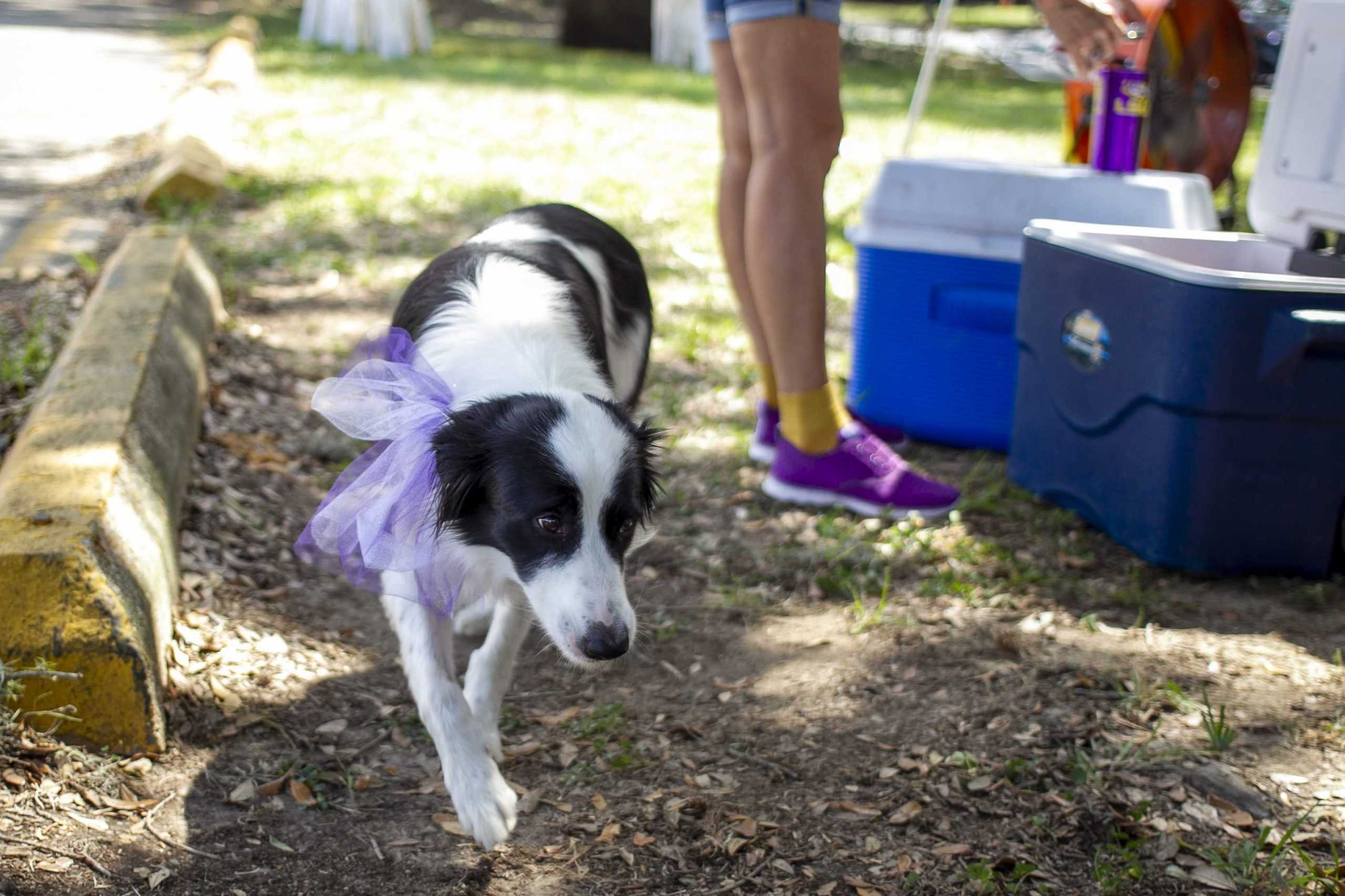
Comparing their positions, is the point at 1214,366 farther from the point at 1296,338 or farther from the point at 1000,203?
the point at 1000,203

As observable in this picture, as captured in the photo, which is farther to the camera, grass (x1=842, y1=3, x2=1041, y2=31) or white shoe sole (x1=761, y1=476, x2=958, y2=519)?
grass (x1=842, y1=3, x2=1041, y2=31)

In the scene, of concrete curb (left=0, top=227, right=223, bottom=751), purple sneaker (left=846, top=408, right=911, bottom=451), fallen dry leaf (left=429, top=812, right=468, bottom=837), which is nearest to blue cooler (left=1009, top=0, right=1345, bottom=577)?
purple sneaker (left=846, top=408, right=911, bottom=451)

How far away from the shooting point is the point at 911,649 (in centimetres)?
304

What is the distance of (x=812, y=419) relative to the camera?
372cm

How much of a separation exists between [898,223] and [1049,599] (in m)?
1.44

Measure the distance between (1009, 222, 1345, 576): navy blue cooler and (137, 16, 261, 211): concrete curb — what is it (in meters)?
4.57

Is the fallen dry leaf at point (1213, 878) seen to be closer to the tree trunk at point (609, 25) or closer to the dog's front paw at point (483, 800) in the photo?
the dog's front paw at point (483, 800)

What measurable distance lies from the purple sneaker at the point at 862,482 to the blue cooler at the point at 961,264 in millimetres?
502

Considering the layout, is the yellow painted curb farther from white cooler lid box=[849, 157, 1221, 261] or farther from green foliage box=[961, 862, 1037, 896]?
green foliage box=[961, 862, 1037, 896]

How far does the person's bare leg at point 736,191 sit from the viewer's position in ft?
12.4

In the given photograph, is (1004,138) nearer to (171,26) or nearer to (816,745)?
(816,745)

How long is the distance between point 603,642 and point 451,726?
0.46m

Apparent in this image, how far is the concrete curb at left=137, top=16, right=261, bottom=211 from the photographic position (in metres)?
6.37

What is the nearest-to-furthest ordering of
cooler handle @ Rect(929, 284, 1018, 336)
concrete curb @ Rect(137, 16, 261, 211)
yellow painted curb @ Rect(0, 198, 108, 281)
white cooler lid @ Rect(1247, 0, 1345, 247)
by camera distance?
white cooler lid @ Rect(1247, 0, 1345, 247)
cooler handle @ Rect(929, 284, 1018, 336)
yellow painted curb @ Rect(0, 198, 108, 281)
concrete curb @ Rect(137, 16, 261, 211)
